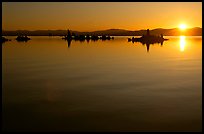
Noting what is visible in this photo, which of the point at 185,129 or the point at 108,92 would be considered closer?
the point at 185,129

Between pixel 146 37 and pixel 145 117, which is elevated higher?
pixel 146 37

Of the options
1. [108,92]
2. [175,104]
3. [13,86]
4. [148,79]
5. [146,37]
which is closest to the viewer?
[175,104]

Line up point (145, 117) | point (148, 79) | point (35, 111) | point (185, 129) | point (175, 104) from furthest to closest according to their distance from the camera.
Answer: point (148, 79), point (175, 104), point (35, 111), point (145, 117), point (185, 129)

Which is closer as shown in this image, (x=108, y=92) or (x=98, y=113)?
(x=98, y=113)

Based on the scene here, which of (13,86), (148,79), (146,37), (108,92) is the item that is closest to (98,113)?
(108,92)

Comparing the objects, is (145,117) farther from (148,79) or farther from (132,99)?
(148,79)

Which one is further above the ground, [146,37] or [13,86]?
[146,37]

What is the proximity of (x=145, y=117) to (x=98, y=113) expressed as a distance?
1.48m

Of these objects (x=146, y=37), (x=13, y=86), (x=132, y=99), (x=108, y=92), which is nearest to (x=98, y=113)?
(x=132, y=99)

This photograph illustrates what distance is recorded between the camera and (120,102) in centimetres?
1231

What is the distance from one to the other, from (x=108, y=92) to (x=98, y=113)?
12.0 feet

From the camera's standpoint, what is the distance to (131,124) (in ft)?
31.3

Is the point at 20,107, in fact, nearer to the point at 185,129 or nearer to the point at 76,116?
the point at 76,116

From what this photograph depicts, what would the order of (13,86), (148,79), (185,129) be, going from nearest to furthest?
(185,129) < (13,86) < (148,79)
